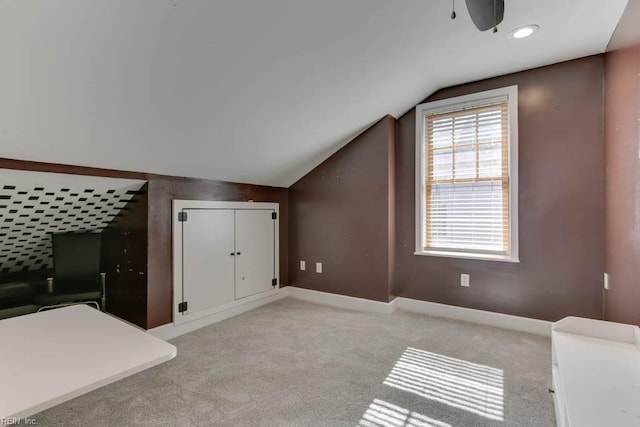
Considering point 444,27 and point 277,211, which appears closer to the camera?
point 444,27

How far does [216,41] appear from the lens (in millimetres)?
1686

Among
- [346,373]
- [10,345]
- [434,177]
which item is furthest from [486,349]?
[10,345]

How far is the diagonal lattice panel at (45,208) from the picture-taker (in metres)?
2.26

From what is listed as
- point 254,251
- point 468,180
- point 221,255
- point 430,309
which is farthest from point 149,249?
point 468,180

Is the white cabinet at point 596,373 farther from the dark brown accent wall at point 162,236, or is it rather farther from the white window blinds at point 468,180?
the dark brown accent wall at point 162,236

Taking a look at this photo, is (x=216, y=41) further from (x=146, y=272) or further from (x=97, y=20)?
(x=146, y=272)

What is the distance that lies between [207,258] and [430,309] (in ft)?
7.97

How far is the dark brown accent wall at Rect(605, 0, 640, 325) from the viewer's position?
6.20 feet

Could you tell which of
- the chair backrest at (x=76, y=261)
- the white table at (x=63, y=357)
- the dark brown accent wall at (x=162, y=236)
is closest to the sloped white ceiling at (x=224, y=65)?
the dark brown accent wall at (x=162, y=236)

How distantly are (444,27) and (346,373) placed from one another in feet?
8.24

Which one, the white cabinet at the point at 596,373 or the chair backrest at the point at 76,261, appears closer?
the white cabinet at the point at 596,373

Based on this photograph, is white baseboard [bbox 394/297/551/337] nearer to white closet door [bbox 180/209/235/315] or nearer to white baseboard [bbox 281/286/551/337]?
white baseboard [bbox 281/286/551/337]

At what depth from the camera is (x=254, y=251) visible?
3660mm

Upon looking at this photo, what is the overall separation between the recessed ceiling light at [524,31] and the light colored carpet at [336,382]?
2431mm
